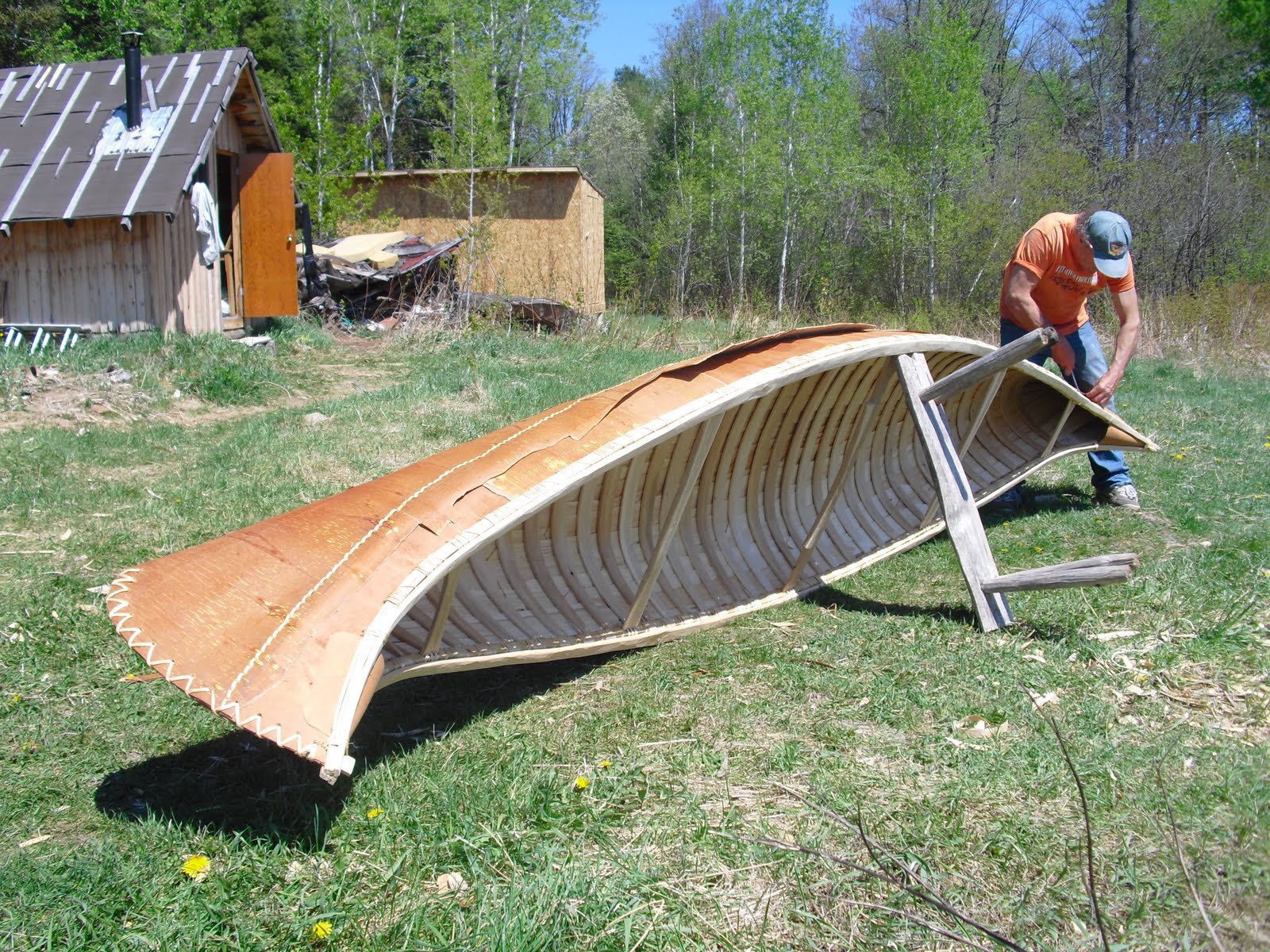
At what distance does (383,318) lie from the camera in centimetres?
1573

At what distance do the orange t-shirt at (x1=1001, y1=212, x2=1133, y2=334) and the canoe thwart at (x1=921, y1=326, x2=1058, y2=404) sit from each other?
4.65ft

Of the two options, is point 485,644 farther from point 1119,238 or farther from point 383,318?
point 383,318

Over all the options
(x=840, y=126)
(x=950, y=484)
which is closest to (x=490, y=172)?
(x=840, y=126)

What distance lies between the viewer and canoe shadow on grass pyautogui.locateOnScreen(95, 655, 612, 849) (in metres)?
3.07

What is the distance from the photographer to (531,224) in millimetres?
20000

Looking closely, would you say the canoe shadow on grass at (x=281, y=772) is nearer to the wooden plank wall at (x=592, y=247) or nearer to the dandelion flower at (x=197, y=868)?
the dandelion flower at (x=197, y=868)

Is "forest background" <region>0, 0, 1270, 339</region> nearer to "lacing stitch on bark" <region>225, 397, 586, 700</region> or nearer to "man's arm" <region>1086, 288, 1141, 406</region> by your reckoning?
"man's arm" <region>1086, 288, 1141, 406</region>

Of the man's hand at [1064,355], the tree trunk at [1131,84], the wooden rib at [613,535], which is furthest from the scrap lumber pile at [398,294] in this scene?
the tree trunk at [1131,84]

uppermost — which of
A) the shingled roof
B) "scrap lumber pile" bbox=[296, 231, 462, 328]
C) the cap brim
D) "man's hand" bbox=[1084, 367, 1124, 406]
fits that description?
the shingled roof

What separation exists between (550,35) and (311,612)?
33.8 m

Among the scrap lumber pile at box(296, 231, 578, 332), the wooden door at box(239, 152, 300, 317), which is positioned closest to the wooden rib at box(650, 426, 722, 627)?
the wooden door at box(239, 152, 300, 317)

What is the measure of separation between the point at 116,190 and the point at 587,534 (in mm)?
9423

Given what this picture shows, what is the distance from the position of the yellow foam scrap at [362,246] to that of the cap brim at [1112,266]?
1320 centimetres

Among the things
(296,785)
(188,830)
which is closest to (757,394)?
(296,785)
